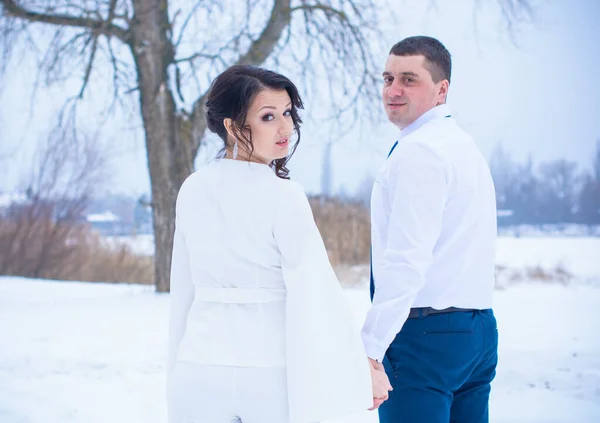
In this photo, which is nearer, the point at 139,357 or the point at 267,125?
the point at 267,125

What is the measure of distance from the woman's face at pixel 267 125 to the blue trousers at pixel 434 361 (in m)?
0.54

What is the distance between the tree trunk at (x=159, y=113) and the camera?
6562 mm

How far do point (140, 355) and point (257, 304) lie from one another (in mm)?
3199

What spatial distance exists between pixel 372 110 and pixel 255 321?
6012mm

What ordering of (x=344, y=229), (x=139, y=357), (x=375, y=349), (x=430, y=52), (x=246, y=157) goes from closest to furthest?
(x=246, y=157) → (x=375, y=349) → (x=430, y=52) → (x=139, y=357) → (x=344, y=229)

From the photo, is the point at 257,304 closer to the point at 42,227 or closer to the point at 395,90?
the point at 395,90

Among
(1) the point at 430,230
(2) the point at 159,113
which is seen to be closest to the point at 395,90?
(1) the point at 430,230

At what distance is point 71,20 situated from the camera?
6.74 m

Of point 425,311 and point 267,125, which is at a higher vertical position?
point 267,125

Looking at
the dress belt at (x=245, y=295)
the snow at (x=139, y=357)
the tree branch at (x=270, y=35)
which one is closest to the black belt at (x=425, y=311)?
the dress belt at (x=245, y=295)

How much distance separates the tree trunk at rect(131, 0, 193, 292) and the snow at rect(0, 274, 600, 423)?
0.92 meters

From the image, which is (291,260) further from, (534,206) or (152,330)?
(534,206)

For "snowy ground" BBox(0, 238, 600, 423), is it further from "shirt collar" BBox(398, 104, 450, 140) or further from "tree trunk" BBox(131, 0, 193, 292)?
"shirt collar" BBox(398, 104, 450, 140)

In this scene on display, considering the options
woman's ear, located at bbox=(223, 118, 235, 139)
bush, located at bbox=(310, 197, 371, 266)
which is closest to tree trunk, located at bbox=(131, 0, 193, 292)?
bush, located at bbox=(310, 197, 371, 266)
